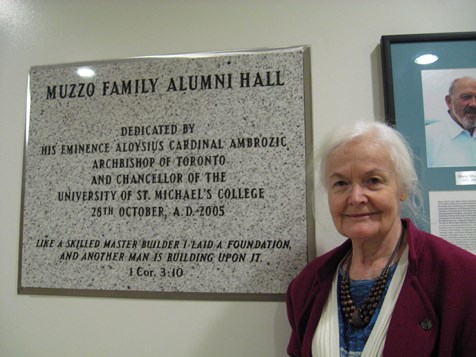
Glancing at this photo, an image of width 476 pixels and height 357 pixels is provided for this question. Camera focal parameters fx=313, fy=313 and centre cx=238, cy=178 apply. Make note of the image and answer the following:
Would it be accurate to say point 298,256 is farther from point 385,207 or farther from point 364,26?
point 364,26

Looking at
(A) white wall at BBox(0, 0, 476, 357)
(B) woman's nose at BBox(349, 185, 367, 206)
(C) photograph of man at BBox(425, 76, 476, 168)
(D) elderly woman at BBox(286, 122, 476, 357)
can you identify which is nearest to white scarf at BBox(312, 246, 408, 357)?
(D) elderly woman at BBox(286, 122, 476, 357)

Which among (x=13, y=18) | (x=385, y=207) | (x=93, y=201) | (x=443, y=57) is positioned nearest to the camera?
(x=385, y=207)

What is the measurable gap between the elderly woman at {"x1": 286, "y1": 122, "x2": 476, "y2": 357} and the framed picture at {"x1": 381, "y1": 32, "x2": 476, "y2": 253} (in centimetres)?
23

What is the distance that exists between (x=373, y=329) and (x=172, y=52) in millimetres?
1043

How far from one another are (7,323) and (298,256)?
41.8 inches

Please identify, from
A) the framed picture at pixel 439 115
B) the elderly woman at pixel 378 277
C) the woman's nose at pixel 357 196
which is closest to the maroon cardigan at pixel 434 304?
the elderly woman at pixel 378 277

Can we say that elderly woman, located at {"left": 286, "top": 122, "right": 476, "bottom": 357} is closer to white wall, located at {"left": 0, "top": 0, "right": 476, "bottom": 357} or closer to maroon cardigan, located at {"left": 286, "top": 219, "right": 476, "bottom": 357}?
maroon cardigan, located at {"left": 286, "top": 219, "right": 476, "bottom": 357}

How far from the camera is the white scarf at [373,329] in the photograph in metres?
0.65

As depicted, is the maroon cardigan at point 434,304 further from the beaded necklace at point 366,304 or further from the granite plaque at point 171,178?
the granite plaque at point 171,178

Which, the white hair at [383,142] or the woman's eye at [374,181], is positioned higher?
the white hair at [383,142]

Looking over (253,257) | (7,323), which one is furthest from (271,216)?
(7,323)

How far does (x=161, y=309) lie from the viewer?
1.05 m

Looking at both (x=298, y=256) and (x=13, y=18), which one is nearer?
(x=298, y=256)

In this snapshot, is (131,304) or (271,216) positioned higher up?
(271,216)
